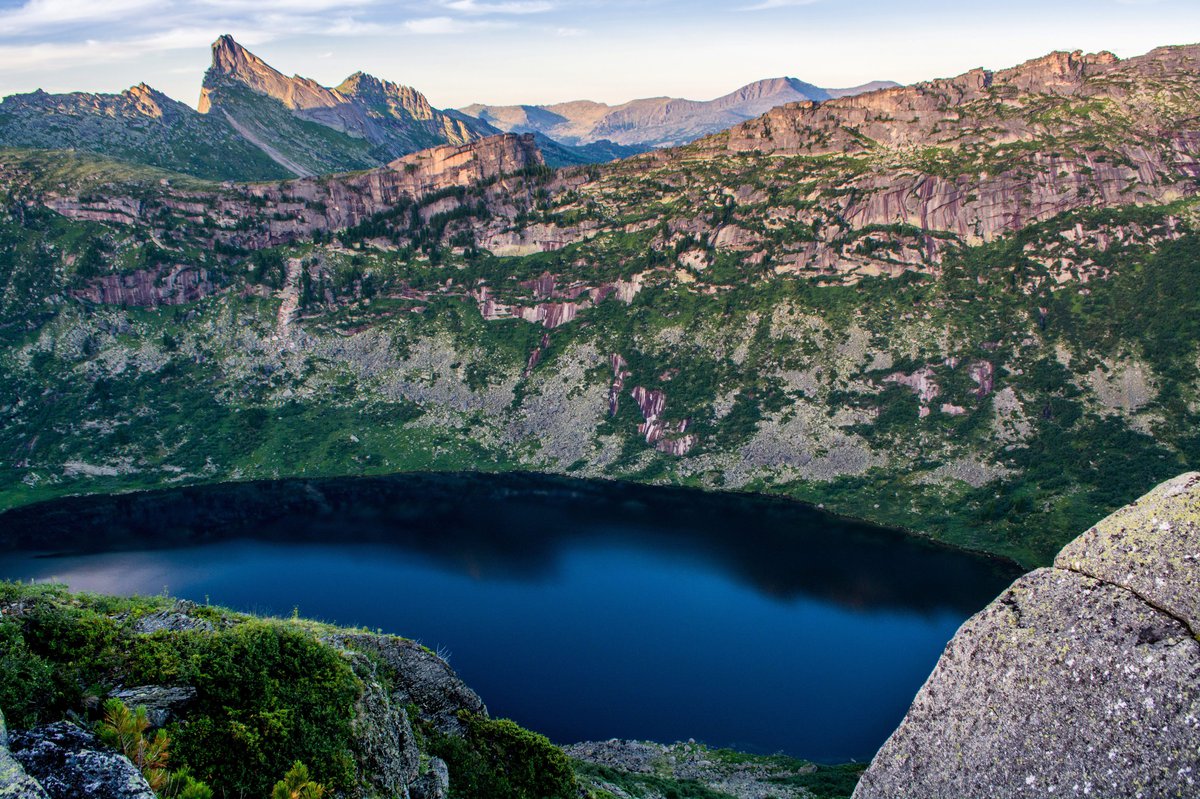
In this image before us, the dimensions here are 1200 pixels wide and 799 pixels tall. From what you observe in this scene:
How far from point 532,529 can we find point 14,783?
104579 mm

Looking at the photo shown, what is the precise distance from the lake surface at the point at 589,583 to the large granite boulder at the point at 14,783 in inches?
2363

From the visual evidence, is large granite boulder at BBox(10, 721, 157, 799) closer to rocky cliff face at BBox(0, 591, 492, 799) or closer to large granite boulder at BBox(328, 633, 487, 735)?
rocky cliff face at BBox(0, 591, 492, 799)

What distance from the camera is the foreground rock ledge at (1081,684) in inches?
769

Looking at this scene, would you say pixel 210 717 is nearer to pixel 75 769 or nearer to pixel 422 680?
pixel 75 769

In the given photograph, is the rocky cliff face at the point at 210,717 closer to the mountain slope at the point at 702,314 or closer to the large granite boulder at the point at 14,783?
the large granite boulder at the point at 14,783

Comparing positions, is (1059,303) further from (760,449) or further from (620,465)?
(620,465)

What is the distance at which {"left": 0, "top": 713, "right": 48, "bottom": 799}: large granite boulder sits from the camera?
9867mm

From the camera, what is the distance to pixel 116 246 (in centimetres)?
17200

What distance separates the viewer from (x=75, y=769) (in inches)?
473

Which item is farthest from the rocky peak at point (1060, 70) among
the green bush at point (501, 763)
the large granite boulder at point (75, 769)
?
the large granite boulder at point (75, 769)

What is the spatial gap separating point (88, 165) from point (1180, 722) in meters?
237

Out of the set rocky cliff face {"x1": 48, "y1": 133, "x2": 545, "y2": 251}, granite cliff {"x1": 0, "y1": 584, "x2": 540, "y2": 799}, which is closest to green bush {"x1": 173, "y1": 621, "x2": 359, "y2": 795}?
granite cliff {"x1": 0, "y1": 584, "x2": 540, "y2": 799}

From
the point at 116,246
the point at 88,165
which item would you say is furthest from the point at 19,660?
the point at 88,165

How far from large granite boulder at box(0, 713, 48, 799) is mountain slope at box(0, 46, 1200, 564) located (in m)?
116
